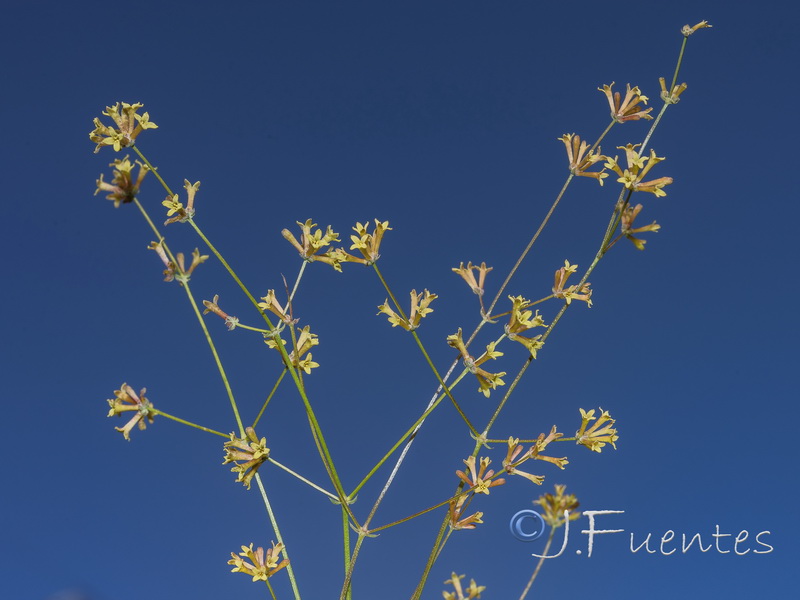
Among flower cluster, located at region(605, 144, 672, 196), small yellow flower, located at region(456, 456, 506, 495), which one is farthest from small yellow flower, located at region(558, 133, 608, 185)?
small yellow flower, located at region(456, 456, 506, 495)

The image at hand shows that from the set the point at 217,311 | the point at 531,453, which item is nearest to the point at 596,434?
the point at 531,453

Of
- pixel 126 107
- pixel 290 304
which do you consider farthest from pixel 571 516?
pixel 126 107

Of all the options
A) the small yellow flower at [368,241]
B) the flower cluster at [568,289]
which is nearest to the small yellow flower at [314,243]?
the small yellow flower at [368,241]

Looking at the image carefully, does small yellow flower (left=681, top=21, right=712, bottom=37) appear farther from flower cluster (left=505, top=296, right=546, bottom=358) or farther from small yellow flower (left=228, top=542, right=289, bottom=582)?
small yellow flower (left=228, top=542, right=289, bottom=582)

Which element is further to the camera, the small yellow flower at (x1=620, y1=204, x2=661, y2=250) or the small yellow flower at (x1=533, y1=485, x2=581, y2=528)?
the small yellow flower at (x1=620, y1=204, x2=661, y2=250)

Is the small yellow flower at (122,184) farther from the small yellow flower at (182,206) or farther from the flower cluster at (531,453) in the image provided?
the flower cluster at (531,453)

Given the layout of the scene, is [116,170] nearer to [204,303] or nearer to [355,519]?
[204,303]

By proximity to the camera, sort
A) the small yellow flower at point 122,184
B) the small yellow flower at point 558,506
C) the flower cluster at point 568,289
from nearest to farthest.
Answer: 1. the small yellow flower at point 558,506
2. the small yellow flower at point 122,184
3. the flower cluster at point 568,289
